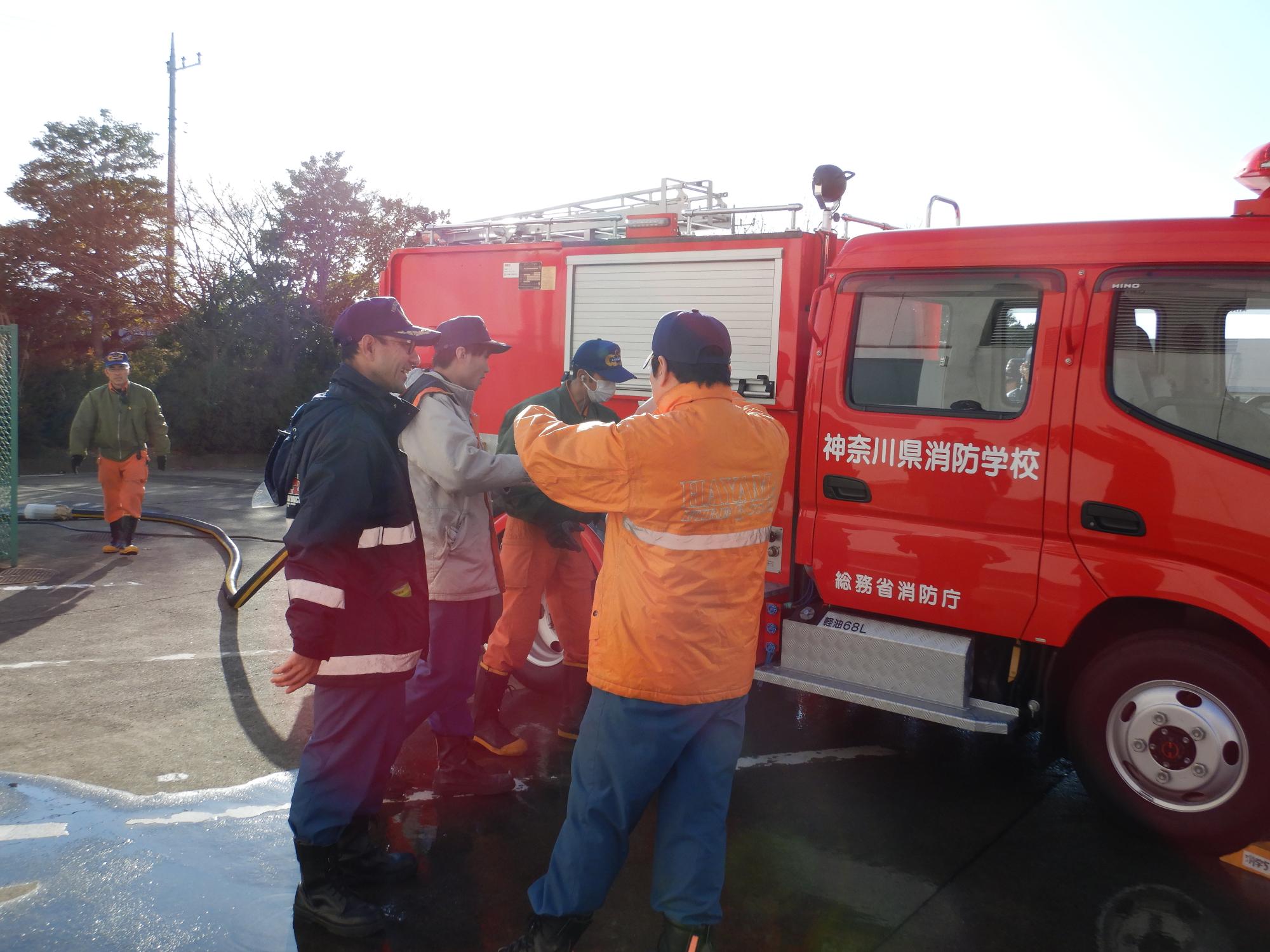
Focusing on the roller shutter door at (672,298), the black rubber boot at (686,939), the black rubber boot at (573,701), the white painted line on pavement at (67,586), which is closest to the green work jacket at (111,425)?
the white painted line on pavement at (67,586)

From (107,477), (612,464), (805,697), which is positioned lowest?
(805,697)

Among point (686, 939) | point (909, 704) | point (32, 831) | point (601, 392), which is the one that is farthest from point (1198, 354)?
point (32, 831)

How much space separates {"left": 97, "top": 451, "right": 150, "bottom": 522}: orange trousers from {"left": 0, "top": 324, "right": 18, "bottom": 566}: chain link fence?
0.71m

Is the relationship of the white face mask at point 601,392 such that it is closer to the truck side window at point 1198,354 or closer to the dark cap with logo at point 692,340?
the dark cap with logo at point 692,340

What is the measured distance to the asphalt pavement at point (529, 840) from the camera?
330 centimetres

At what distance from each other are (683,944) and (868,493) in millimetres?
2312

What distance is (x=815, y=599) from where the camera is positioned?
487 cm

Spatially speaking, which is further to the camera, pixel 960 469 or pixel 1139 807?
pixel 960 469

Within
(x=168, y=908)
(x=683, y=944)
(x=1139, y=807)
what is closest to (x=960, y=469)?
(x=1139, y=807)

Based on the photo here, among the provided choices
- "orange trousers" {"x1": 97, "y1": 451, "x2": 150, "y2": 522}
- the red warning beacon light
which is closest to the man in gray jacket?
the red warning beacon light

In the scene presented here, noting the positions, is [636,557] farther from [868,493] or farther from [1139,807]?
[1139,807]

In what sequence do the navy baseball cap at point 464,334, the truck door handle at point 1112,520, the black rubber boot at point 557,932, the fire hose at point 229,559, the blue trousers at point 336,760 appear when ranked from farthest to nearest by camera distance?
the fire hose at point 229,559
the navy baseball cap at point 464,334
the truck door handle at point 1112,520
the blue trousers at point 336,760
the black rubber boot at point 557,932

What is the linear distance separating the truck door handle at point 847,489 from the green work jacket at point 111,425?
6.82m

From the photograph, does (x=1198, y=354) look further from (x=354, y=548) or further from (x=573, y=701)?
(x=573, y=701)
